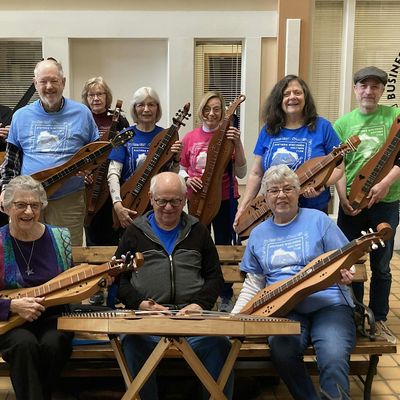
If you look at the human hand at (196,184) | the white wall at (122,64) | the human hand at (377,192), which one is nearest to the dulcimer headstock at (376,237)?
the human hand at (377,192)

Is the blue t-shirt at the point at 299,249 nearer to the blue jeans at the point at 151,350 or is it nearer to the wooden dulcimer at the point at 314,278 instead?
the wooden dulcimer at the point at 314,278

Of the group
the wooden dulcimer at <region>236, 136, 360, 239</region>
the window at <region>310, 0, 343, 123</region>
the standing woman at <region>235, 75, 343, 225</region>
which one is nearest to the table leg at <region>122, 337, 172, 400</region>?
the wooden dulcimer at <region>236, 136, 360, 239</region>

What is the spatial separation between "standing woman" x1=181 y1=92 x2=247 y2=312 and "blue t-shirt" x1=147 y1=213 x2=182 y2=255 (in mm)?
820

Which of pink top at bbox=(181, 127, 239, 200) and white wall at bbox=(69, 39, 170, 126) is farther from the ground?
white wall at bbox=(69, 39, 170, 126)

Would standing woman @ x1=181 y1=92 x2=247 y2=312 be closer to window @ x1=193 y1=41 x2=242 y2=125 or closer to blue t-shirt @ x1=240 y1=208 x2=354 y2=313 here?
blue t-shirt @ x1=240 y1=208 x2=354 y2=313

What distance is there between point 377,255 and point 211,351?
1.52 metres

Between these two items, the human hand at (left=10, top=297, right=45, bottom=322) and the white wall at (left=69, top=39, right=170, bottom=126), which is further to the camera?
the white wall at (left=69, top=39, right=170, bottom=126)

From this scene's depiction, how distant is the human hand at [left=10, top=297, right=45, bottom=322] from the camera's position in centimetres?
236

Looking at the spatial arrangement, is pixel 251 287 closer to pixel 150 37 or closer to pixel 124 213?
pixel 124 213

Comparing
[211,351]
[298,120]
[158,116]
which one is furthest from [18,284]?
[298,120]

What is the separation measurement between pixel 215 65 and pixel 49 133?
8.57 feet

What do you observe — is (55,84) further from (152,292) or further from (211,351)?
(211,351)

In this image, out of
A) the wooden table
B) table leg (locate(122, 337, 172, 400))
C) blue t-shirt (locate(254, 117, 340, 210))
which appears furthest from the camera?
blue t-shirt (locate(254, 117, 340, 210))

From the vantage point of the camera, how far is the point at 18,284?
2.54m
